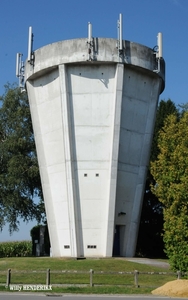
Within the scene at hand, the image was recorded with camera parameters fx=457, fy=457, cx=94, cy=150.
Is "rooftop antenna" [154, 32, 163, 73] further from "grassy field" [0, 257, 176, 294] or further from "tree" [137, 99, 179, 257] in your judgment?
"grassy field" [0, 257, 176, 294]

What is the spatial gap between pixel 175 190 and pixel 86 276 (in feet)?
20.6

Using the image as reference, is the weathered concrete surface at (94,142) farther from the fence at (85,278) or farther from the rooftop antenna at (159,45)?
the fence at (85,278)

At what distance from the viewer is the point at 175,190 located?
23.5 metres

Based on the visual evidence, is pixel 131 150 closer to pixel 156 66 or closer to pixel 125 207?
pixel 125 207

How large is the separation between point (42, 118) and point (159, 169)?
11067 millimetres

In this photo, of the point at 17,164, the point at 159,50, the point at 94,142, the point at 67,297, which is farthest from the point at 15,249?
the point at 67,297

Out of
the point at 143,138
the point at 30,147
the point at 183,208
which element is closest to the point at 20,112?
the point at 30,147

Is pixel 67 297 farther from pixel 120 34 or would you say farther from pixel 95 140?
pixel 120 34

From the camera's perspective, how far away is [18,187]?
41688 millimetres

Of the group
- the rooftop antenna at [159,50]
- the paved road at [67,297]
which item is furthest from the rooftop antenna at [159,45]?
the paved road at [67,297]

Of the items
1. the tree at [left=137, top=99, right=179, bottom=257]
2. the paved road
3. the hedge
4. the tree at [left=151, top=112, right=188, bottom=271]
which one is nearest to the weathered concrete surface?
the tree at [left=151, top=112, right=188, bottom=271]

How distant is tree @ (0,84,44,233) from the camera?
41312 mm

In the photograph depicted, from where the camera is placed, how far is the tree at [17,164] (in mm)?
41312

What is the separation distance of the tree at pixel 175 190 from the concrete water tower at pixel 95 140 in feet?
18.0
